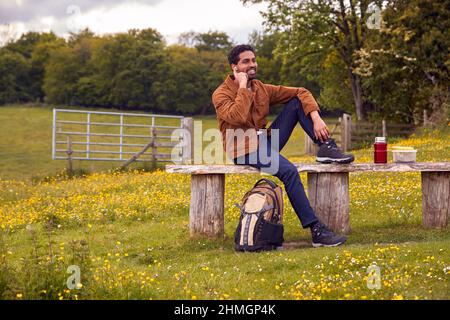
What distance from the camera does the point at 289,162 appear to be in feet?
26.1

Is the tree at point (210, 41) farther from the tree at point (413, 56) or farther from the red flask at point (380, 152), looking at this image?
the red flask at point (380, 152)

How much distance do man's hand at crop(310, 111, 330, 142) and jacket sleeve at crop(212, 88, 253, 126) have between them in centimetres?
79

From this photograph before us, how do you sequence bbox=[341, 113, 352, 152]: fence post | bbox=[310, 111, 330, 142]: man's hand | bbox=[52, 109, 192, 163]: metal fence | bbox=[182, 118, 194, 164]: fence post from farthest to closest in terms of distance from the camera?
bbox=[52, 109, 192, 163]: metal fence < bbox=[341, 113, 352, 152]: fence post < bbox=[182, 118, 194, 164]: fence post < bbox=[310, 111, 330, 142]: man's hand

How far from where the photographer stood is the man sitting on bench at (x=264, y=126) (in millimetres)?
7820

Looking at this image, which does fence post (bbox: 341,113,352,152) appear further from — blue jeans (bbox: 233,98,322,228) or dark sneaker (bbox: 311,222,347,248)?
dark sneaker (bbox: 311,222,347,248)

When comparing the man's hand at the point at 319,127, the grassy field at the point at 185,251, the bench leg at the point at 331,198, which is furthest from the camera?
the bench leg at the point at 331,198

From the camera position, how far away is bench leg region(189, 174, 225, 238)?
333 inches

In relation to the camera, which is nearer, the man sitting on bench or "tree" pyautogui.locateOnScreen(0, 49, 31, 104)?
the man sitting on bench

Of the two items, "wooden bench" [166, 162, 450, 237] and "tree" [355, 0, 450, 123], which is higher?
"tree" [355, 0, 450, 123]

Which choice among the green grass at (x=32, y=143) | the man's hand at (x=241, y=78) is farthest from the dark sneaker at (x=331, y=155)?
the green grass at (x=32, y=143)

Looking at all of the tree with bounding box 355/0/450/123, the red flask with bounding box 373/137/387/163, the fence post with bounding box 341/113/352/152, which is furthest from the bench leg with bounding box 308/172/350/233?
the fence post with bounding box 341/113/352/152

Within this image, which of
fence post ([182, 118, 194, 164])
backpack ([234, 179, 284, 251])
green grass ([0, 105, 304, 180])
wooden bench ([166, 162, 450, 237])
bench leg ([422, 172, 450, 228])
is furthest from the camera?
green grass ([0, 105, 304, 180])

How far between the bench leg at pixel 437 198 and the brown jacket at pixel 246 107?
1936 millimetres
